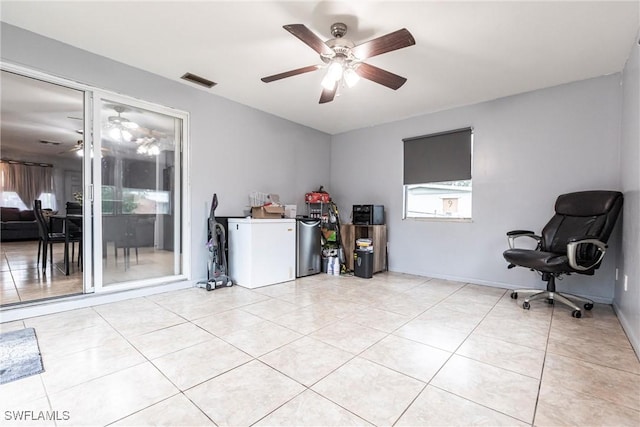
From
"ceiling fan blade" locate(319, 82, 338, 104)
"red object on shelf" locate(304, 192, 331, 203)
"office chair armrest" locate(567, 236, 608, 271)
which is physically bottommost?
"office chair armrest" locate(567, 236, 608, 271)

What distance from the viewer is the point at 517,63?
9.55ft

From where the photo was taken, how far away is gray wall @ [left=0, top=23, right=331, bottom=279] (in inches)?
105

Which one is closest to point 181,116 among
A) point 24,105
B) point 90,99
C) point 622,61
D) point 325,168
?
point 90,99

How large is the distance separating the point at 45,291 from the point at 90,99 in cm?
213

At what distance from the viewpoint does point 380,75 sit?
2.59 m

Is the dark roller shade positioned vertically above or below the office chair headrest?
above

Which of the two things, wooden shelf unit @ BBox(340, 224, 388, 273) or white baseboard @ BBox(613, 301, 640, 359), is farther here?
wooden shelf unit @ BBox(340, 224, 388, 273)

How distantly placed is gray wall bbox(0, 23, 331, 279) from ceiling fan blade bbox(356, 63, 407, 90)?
2.21m

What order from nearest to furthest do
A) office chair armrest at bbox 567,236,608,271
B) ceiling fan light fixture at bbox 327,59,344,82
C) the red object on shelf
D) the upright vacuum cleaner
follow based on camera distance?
ceiling fan light fixture at bbox 327,59,344,82, office chair armrest at bbox 567,236,608,271, the upright vacuum cleaner, the red object on shelf

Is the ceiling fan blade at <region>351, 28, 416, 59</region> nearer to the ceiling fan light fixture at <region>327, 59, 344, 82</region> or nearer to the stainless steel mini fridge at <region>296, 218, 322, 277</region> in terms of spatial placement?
the ceiling fan light fixture at <region>327, 59, 344, 82</region>

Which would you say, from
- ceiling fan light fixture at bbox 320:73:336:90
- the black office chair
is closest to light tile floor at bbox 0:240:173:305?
ceiling fan light fixture at bbox 320:73:336:90

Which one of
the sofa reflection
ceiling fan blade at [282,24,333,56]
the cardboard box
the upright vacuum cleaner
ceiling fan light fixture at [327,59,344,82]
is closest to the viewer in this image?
ceiling fan blade at [282,24,333,56]

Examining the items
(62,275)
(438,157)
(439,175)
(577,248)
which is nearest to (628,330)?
(577,248)

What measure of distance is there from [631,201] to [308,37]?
302 cm
